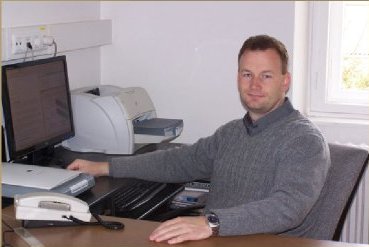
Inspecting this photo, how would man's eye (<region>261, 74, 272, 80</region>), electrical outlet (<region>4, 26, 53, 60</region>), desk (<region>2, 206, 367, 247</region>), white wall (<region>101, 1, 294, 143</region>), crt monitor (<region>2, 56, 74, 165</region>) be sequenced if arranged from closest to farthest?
desk (<region>2, 206, 367, 247</region>)
man's eye (<region>261, 74, 272, 80</region>)
crt monitor (<region>2, 56, 74, 165</region>)
electrical outlet (<region>4, 26, 53, 60</region>)
white wall (<region>101, 1, 294, 143</region>)

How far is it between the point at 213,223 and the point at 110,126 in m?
1.20

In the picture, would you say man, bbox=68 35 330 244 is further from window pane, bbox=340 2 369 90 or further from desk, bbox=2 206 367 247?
window pane, bbox=340 2 369 90

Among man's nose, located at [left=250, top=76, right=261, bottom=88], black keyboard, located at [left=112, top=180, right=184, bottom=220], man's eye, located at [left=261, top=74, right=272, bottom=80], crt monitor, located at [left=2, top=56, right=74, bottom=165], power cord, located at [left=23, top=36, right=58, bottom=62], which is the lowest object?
black keyboard, located at [left=112, top=180, right=184, bottom=220]

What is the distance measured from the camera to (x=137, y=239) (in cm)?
173

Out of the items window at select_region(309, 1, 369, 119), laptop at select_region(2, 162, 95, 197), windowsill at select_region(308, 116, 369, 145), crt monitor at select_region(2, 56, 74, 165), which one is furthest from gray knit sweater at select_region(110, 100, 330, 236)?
window at select_region(309, 1, 369, 119)

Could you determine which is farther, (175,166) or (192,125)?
(192,125)

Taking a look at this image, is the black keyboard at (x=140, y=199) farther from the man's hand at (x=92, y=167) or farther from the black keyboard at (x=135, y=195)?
the man's hand at (x=92, y=167)

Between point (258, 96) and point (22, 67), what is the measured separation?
3.01ft

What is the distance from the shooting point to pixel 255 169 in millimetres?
2137

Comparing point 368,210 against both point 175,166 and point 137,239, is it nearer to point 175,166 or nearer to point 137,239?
point 175,166

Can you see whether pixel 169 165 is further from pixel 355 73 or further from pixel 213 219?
pixel 355 73

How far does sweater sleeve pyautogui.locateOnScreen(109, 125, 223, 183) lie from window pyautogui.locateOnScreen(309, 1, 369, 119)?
1259 millimetres

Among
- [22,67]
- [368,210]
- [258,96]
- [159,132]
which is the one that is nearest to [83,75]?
[159,132]

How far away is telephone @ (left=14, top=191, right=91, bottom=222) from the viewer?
1.77m
